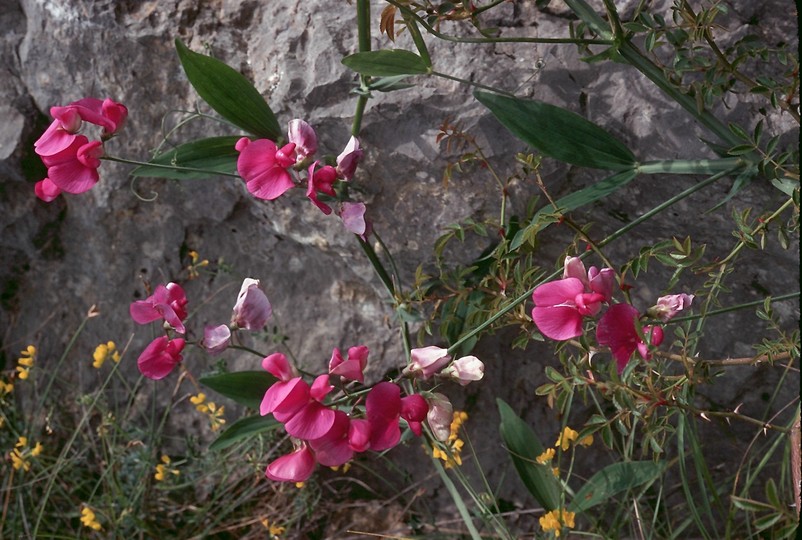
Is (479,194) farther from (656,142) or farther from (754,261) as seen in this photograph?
(754,261)

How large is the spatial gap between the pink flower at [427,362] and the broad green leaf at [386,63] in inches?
15.1

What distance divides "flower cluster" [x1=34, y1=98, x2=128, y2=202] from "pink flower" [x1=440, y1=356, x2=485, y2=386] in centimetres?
58

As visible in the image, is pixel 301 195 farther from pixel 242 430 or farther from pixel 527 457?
pixel 527 457

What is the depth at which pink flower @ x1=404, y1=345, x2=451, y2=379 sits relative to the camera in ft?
3.41

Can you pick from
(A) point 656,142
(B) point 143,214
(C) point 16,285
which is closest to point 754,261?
(A) point 656,142

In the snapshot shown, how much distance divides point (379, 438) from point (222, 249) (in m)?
0.78

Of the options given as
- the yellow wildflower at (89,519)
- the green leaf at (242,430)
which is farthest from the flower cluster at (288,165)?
the yellow wildflower at (89,519)

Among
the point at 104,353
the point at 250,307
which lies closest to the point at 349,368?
the point at 250,307

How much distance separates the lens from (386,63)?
113 centimetres

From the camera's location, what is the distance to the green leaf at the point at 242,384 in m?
1.30

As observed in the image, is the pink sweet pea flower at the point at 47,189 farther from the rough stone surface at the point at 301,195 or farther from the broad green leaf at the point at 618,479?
the broad green leaf at the point at 618,479

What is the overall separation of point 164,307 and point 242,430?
32 centimetres

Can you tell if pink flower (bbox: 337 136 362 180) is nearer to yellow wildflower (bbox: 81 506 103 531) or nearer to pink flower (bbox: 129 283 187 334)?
pink flower (bbox: 129 283 187 334)

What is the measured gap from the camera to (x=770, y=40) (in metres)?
1.12
